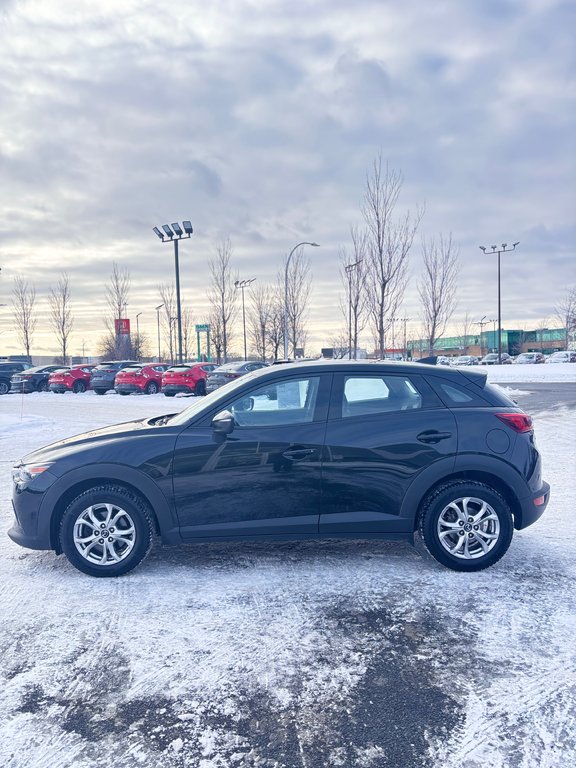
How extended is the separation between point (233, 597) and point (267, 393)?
1.58 m

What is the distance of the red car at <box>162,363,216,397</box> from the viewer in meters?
24.5

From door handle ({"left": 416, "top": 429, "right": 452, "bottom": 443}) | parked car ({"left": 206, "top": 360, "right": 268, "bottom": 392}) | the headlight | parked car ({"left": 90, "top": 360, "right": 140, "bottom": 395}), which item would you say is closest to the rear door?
door handle ({"left": 416, "top": 429, "right": 452, "bottom": 443})

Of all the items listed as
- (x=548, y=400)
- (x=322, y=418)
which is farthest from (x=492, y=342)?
(x=322, y=418)

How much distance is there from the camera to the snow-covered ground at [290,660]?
254cm

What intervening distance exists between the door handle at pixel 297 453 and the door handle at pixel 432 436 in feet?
2.81

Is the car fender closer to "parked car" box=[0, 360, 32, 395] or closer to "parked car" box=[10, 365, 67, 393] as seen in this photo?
"parked car" box=[10, 365, 67, 393]

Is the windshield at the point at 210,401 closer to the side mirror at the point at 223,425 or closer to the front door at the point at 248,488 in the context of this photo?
the side mirror at the point at 223,425

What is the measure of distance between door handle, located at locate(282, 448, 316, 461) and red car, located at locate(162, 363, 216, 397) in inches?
804

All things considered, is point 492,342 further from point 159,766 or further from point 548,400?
point 159,766

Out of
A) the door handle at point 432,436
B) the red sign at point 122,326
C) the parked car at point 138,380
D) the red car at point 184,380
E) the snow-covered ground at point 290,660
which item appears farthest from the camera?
the red sign at point 122,326

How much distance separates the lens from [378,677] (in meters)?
3.05

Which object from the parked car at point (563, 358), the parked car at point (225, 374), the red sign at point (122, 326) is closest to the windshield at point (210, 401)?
the parked car at point (225, 374)

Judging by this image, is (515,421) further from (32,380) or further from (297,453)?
(32,380)

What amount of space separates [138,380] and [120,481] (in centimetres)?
2262
